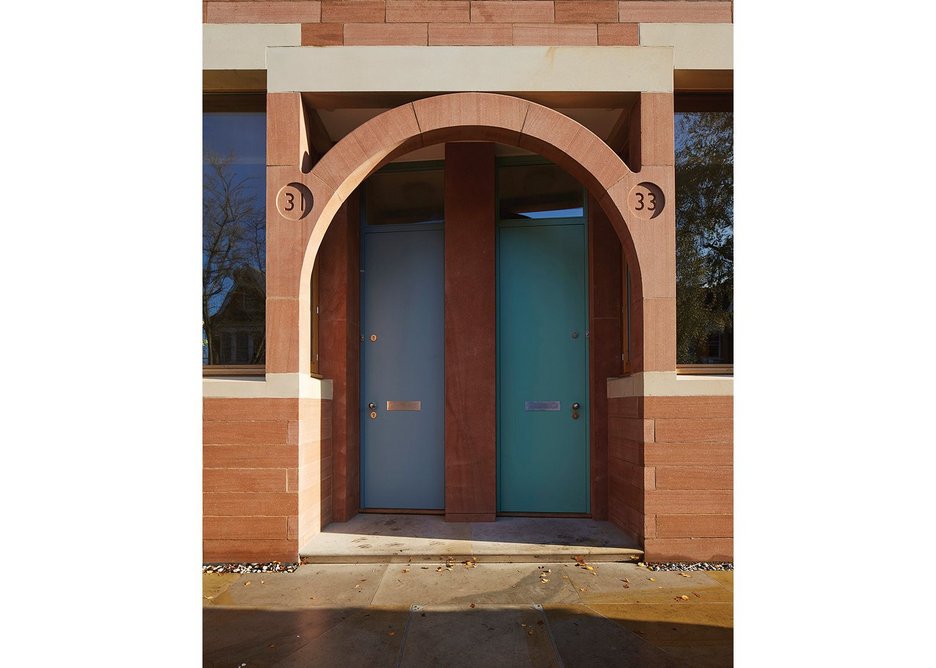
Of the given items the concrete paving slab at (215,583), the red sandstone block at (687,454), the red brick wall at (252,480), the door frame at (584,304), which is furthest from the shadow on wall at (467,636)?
the door frame at (584,304)

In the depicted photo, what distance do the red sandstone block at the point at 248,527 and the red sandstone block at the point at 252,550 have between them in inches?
1.6

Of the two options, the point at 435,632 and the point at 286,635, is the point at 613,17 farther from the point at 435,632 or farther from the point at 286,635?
the point at 286,635

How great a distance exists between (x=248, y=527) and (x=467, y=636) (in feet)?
6.96

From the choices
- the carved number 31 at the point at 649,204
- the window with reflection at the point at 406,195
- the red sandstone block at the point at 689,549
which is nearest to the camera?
the red sandstone block at the point at 689,549

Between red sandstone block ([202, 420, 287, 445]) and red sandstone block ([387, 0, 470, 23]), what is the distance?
11.4 feet

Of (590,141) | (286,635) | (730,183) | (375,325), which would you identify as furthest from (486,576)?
(730,183)

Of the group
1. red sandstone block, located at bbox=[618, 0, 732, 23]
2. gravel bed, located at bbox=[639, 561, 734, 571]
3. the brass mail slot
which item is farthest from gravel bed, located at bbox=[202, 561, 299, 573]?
red sandstone block, located at bbox=[618, 0, 732, 23]

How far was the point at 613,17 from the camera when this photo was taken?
4.75 m

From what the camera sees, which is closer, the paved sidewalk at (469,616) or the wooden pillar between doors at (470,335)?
the paved sidewalk at (469,616)

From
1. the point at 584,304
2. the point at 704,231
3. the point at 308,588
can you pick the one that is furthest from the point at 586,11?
the point at 308,588

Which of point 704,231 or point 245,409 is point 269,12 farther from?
point 704,231

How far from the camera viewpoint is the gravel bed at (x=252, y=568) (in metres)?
4.39

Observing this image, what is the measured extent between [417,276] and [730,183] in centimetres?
313

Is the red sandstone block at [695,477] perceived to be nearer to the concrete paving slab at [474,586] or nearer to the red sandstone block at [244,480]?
the concrete paving slab at [474,586]
